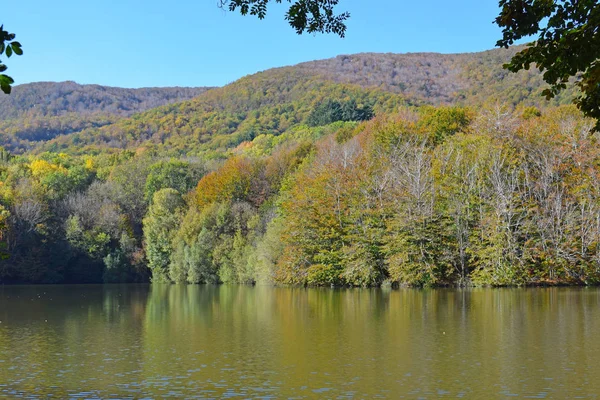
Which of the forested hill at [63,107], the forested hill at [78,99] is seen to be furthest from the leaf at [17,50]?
the forested hill at [78,99]

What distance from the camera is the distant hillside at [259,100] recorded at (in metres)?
127

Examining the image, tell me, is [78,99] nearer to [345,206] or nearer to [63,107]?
[63,107]

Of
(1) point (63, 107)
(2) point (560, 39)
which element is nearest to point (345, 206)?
(2) point (560, 39)

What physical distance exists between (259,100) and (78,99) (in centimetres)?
5340

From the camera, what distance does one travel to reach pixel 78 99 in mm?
177125

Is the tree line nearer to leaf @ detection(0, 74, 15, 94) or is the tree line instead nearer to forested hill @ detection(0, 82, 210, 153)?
leaf @ detection(0, 74, 15, 94)

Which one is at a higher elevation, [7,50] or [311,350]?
[7,50]

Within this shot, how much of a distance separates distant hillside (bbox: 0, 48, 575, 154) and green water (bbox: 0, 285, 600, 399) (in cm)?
7810

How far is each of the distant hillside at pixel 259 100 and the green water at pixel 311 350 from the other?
7810 cm

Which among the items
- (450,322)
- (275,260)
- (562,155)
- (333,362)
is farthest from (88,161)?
(333,362)

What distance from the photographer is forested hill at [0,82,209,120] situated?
15925 centimetres

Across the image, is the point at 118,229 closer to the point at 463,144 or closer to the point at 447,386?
the point at 463,144

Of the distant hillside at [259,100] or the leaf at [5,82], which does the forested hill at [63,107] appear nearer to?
the distant hillside at [259,100]

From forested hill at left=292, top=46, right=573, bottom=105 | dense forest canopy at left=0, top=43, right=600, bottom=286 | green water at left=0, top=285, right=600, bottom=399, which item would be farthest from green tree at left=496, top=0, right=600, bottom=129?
forested hill at left=292, top=46, right=573, bottom=105
